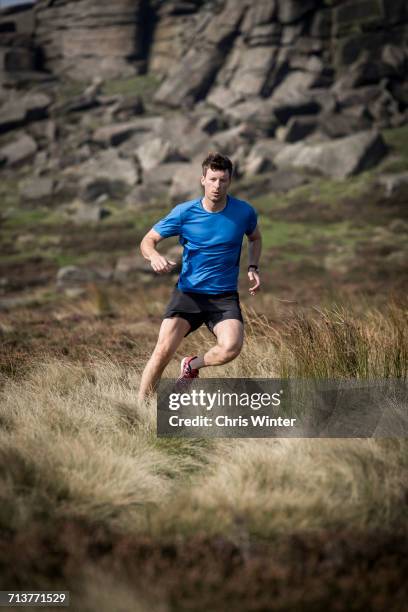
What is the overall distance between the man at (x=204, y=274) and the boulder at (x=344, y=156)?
1668 inches

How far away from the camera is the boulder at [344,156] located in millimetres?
45438

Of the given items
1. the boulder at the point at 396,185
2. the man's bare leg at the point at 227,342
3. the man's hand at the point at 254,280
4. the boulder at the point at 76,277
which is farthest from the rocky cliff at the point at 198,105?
the man's bare leg at the point at 227,342

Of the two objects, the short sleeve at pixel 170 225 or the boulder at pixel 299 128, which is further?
the boulder at pixel 299 128

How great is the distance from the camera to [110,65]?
9256 cm

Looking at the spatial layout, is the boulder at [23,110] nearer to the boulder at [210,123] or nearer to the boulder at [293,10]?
the boulder at [210,123]

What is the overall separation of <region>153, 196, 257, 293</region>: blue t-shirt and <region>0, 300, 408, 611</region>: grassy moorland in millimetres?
1153

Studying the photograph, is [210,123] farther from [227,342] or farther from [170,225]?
[227,342]

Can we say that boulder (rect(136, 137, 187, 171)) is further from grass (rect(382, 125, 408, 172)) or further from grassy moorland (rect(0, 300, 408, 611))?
grassy moorland (rect(0, 300, 408, 611))

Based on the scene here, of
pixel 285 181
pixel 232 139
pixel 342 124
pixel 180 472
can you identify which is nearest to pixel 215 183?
pixel 180 472

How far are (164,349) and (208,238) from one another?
3.19 ft

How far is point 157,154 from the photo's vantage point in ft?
179

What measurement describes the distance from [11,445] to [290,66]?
79.3m

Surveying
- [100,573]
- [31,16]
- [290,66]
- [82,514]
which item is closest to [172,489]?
[82,514]

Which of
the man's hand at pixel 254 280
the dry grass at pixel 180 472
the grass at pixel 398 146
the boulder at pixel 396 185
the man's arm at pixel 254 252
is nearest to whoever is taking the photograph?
the dry grass at pixel 180 472
